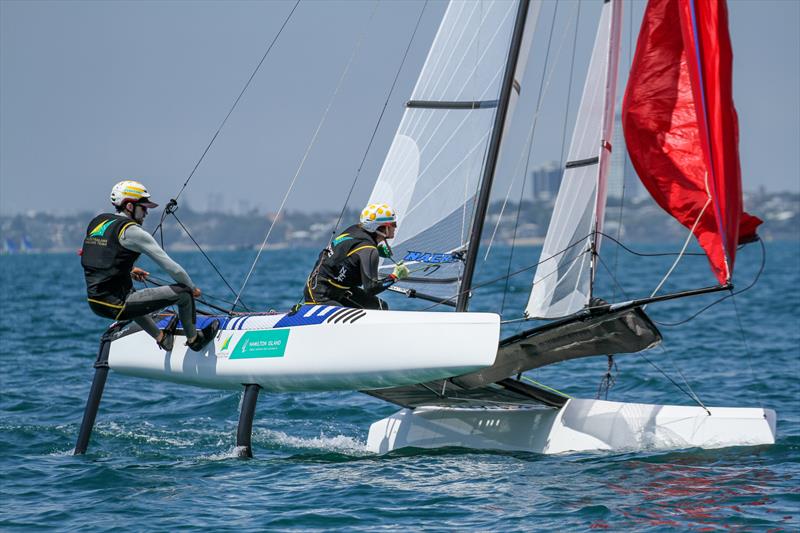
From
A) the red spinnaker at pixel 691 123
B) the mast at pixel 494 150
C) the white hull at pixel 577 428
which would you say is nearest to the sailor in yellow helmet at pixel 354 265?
the mast at pixel 494 150

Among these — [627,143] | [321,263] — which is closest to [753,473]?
[627,143]

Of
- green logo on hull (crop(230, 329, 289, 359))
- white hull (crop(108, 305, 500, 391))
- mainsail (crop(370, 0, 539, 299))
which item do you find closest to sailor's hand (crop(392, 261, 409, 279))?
white hull (crop(108, 305, 500, 391))

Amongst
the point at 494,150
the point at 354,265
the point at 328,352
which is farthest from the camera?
the point at 494,150

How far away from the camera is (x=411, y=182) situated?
813cm

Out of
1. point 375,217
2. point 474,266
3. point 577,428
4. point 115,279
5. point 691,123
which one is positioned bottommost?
point 577,428

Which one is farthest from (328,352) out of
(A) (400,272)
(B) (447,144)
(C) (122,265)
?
(B) (447,144)

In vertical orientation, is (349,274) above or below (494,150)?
below

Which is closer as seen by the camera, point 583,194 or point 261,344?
point 261,344

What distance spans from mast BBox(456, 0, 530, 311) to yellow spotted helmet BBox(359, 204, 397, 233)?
0.73 metres

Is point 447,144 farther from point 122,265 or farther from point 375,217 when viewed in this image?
point 122,265

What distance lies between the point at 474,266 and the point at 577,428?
4.26ft

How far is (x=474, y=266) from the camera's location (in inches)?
291

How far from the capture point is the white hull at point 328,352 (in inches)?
250

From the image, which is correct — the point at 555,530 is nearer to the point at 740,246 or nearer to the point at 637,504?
the point at 637,504
